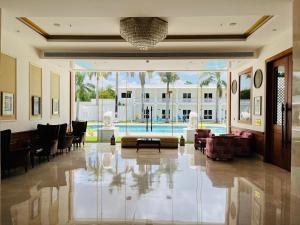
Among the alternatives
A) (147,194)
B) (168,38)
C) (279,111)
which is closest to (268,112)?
(279,111)

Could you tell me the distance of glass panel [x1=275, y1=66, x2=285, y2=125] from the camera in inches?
288

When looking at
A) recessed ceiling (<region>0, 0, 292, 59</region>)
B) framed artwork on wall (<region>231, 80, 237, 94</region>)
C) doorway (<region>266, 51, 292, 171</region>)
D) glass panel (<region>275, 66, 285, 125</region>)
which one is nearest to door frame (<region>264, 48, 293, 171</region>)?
doorway (<region>266, 51, 292, 171</region>)

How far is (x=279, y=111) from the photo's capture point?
751 centimetres

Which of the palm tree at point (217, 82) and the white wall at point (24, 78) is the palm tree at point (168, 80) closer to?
the palm tree at point (217, 82)

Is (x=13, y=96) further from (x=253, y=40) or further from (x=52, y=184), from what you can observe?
(x=253, y=40)

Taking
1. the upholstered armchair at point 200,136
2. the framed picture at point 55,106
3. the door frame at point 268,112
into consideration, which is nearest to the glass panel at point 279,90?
the door frame at point 268,112

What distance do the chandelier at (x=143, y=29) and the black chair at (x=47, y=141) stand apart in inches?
160

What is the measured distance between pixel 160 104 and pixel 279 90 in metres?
8.30

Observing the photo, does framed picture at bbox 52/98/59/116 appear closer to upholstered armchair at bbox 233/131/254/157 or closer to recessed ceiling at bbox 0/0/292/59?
recessed ceiling at bbox 0/0/292/59

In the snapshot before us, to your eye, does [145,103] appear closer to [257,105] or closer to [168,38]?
[257,105]

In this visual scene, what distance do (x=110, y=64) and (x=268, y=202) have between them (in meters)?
8.33

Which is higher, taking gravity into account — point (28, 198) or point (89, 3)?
point (89, 3)

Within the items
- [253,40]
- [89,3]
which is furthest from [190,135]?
[89,3]

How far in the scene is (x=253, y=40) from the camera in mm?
7652
